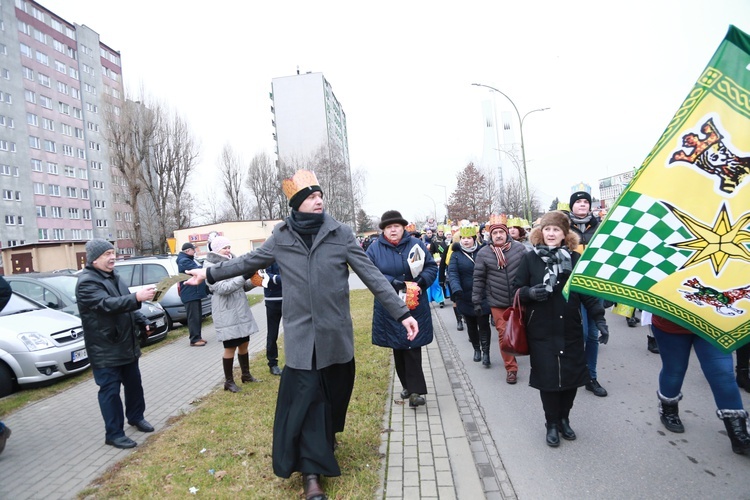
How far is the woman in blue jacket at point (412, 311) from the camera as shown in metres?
5.02

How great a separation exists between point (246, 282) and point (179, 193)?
39795mm

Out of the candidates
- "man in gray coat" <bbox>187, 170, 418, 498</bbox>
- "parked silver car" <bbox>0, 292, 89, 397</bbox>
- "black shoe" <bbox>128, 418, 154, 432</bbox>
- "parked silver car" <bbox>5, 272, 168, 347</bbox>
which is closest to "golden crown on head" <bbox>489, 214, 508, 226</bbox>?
"man in gray coat" <bbox>187, 170, 418, 498</bbox>

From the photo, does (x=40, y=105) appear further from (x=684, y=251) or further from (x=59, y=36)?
(x=684, y=251)

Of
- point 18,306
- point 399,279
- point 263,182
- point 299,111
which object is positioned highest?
point 299,111

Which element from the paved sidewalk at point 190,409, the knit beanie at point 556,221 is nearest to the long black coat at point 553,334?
the knit beanie at point 556,221

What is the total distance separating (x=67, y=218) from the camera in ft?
179

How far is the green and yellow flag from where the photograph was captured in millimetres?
2801

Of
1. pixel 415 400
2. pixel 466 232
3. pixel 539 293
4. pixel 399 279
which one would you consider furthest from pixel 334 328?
pixel 466 232

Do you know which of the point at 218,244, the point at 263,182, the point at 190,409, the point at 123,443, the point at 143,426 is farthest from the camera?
the point at 263,182

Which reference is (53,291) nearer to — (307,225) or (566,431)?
(307,225)

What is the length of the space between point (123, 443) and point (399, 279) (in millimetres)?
3183

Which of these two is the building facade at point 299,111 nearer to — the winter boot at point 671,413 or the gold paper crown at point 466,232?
the gold paper crown at point 466,232

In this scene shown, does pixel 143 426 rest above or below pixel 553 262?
below

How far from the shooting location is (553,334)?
402cm
